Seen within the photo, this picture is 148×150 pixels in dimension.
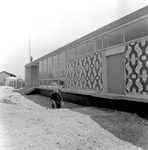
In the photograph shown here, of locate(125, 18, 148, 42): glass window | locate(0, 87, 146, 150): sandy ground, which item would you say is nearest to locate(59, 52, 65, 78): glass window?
locate(125, 18, 148, 42): glass window

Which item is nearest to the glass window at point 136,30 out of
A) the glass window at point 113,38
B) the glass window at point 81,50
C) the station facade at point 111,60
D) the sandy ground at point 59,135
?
the station facade at point 111,60

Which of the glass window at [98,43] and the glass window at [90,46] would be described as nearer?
the glass window at [98,43]

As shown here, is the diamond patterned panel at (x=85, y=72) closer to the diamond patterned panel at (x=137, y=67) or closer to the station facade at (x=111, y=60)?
the station facade at (x=111, y=60)

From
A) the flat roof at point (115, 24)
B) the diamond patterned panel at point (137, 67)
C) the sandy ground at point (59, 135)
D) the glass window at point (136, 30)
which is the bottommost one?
the sandy ground at point (59, 135)

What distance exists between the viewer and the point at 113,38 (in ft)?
29.5

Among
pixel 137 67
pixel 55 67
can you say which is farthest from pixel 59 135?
pixel 55 67

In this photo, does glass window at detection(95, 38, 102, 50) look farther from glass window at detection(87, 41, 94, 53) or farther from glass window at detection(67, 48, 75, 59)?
glass window at detection(67, 48, 75, 59)

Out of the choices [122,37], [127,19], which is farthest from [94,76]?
[127,19]

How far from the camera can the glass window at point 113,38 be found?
8453 mm

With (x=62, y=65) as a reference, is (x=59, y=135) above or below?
below

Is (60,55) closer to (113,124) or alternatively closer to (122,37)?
(122,37)

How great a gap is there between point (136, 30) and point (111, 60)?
2110mm

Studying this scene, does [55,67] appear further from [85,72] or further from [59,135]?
[59,135]

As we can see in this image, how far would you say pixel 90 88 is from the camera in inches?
414
